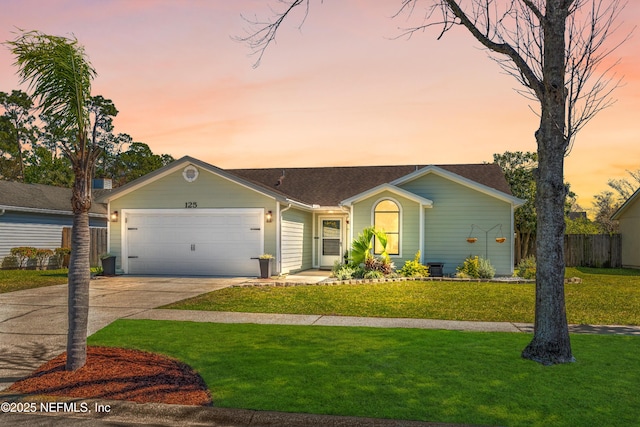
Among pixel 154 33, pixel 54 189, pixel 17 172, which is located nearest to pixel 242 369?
pixel 154 33

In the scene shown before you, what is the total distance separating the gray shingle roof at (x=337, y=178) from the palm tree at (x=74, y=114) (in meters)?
17.2

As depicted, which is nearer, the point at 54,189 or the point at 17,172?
the point at 54,189

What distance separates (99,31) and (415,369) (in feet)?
33.4

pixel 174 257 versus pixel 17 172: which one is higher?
pixel 17 172

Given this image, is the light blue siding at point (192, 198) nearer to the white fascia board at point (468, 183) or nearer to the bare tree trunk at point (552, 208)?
the white fascia board at point (468, 183)

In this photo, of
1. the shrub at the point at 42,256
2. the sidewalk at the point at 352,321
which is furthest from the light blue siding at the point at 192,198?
the sidewalk at the point at 352,321

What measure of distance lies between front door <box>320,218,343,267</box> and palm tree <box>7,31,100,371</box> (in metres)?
17.9

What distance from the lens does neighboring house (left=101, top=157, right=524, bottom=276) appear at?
67.5ft

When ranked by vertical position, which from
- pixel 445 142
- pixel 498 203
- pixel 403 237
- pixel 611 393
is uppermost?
pixel 445 142

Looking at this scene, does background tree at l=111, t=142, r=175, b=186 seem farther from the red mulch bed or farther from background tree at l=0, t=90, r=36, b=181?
the red mulch bed

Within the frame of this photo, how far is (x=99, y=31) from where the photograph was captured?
41.0ft

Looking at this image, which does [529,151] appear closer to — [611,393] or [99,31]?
[99,31]

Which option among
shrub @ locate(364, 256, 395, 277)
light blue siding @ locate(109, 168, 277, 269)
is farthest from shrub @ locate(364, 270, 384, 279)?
light blue siding @ locate(109, 168, 277, 269)

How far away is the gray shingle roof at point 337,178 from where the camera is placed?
82.8ft
